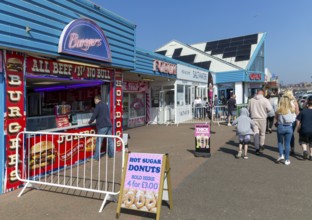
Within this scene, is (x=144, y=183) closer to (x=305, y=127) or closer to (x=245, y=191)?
(x=245, y=191)

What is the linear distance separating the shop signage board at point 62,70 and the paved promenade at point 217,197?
244cm

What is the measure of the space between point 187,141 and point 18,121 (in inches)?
245

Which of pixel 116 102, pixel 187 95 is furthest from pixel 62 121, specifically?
pixel 187 95

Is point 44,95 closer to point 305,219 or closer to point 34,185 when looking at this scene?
point 34,185

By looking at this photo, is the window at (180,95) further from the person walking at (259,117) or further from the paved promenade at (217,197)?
the paved promenade at (217,197)

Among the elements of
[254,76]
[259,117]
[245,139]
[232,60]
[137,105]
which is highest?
[232,60]

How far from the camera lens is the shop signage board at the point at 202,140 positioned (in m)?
Answer: 7.16

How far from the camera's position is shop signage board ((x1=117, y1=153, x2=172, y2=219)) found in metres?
3.61

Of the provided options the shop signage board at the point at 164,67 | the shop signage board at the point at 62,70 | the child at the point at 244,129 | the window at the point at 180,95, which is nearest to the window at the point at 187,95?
the window at the point at 180,95

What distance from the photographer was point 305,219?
3.48m

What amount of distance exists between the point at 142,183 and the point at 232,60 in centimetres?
2581

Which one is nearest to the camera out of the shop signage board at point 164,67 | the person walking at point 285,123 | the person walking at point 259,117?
the person walking at point 285,123

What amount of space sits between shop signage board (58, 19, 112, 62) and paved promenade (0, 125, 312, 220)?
2978mm

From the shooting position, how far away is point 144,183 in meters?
3.72
